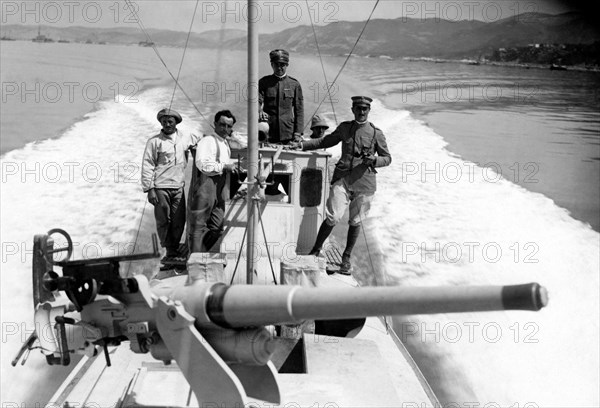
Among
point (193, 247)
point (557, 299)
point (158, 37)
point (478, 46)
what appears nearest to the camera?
point (193, 247)

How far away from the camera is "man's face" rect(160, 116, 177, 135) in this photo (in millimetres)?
7508

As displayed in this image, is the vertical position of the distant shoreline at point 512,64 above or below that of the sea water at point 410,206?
above

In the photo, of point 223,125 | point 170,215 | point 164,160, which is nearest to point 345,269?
point 170,215

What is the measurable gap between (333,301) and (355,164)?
474 centimetres

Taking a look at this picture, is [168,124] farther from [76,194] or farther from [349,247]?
[76,194]

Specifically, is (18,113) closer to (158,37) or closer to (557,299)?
(158,37)

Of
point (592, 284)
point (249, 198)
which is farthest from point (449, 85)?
point (249, 198)

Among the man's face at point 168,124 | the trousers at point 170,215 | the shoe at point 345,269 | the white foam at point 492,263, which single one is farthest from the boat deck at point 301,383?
the white foam at point 492,263

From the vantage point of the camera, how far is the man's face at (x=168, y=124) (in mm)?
7508

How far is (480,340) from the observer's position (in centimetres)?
1003

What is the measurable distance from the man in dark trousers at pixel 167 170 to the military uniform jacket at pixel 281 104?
45.7 inches

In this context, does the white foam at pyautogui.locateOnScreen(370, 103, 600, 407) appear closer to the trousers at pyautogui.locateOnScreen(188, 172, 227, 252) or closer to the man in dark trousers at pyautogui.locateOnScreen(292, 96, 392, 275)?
the man in dark trousers at pyautogui.locateOnScreen(292, 96, 392, 275)

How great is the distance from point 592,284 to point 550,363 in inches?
124

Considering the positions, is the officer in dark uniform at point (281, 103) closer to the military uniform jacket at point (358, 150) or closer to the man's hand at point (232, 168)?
the military uniform jacket at point (358, 150)
